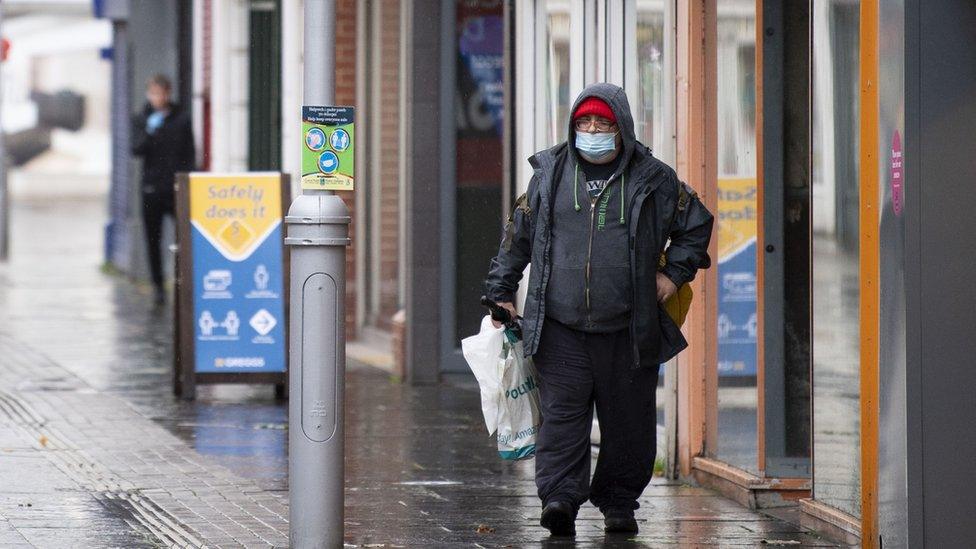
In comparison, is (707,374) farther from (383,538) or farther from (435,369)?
(435,369)

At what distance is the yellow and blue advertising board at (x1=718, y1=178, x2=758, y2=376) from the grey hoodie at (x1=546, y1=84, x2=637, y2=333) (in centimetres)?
160

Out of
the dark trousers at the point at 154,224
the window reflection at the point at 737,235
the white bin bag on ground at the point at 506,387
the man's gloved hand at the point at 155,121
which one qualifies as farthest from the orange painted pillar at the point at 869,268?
the dark trousers at the point at 154,224

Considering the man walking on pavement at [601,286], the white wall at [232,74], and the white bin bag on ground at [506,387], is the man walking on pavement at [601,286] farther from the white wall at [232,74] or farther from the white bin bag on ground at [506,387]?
the white wall at [232,74]

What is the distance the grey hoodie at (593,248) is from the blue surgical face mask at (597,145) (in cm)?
5

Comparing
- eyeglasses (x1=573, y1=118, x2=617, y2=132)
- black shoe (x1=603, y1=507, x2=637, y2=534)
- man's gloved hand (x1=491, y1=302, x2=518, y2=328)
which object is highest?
eyeglasses (x1=573, y1=118, x2=617, y2=132)

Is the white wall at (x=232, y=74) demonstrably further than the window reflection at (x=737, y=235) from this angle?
Yes

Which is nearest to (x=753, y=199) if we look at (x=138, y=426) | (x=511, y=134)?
(x=511, y=134)

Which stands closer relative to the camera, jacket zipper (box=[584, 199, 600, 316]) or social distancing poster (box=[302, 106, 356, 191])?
social distancing poster (box=[302, 106, 356, 191])

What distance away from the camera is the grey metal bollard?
6.59 meters

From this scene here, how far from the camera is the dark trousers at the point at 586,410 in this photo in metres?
7.21

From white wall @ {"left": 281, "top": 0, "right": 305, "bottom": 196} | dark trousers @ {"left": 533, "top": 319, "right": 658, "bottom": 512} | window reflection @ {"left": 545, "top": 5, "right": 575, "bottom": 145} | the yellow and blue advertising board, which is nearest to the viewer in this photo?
dark trousers @ {"left": 533, "top": 319, "right": 658, "bottom": 512}

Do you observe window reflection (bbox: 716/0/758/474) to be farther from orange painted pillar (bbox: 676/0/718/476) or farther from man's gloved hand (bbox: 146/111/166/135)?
man's gloved hand (bbox: 146/111/166/135)

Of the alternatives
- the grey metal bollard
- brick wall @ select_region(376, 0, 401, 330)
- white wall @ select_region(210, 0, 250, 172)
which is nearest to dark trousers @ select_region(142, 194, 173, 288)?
white wall @ select_region(210, 0, 250, 172)

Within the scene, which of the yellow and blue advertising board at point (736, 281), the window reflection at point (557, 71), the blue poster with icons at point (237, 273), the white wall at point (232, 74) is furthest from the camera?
the white wall at point (232, 74)
